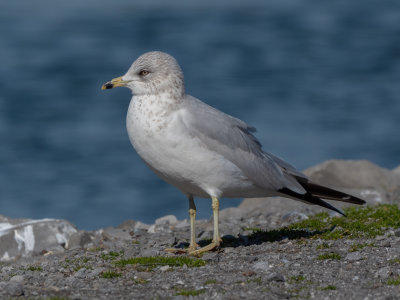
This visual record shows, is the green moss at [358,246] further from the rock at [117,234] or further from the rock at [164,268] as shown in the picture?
the rock at [117,234]

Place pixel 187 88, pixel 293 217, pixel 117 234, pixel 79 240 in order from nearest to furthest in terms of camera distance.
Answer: pixel 79 240 < pixel 117 234 < pixel 293 217 < pixel 187 88

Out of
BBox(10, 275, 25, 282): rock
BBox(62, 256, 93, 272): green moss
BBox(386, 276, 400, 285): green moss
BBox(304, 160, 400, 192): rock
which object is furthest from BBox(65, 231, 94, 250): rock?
BBox(386, 276, 400, 285): green moss

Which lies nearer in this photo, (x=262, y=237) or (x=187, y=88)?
(x=262, y=237)

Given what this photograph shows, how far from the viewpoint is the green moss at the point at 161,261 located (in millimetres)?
7312

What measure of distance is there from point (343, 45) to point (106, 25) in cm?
920

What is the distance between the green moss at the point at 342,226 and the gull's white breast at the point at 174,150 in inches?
47.4

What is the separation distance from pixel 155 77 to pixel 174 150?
895 mm

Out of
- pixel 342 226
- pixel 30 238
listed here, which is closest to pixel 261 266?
pixel 342 226

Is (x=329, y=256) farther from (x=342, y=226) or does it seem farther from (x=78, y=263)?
(x=78, y=263)

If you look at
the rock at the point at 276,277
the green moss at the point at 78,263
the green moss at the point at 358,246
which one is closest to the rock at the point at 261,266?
the rock at the point at 276,277

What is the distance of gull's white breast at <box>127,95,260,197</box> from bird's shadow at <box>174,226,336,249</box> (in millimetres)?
893

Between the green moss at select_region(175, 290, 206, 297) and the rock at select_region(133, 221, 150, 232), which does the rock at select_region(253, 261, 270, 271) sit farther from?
the rock at select_region(133, 221, 150, 232)

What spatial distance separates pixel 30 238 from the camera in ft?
31.0

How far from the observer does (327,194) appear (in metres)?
8.60
